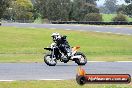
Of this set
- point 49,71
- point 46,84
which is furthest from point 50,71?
point 46,84

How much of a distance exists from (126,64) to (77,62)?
214 centimetres

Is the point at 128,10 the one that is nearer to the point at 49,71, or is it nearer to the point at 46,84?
the point at 49,71

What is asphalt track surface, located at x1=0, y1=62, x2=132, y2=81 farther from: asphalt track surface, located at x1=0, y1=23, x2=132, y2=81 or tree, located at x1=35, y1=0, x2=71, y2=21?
tree, located at x1=35, y1=0, x2=71, y2=21

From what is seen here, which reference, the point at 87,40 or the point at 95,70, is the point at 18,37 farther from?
the point at 95,70

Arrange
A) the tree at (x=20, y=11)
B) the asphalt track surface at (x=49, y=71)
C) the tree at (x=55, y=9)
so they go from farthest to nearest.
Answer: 1. the tree at (x=20, y=11)
2. the tree at (x=55, y=9)
3. the asphalt track surface at (x=49, y=71)

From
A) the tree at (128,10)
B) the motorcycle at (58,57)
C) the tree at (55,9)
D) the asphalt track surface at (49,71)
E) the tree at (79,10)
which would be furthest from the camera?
the tree at (55,9)

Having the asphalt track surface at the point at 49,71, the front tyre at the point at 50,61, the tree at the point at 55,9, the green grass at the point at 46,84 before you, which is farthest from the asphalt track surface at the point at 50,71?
the tree at the point at 55,9

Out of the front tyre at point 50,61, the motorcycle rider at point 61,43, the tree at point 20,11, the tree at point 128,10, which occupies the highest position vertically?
the motorcycle rider at point 61,43

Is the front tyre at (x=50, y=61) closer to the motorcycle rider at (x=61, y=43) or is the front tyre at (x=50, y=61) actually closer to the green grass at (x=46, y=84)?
the motorcycle rider at (x=61, y=43)

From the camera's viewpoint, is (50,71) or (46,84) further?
(50,71)

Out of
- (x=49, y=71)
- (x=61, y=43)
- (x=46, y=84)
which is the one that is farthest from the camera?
(x=61, y=43)

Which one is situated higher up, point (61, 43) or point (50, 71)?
point (61, 43)

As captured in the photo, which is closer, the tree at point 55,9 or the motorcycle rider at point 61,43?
the motorcycle rider at point 61,43

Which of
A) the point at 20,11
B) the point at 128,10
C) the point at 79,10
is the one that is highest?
the point at 128,10
